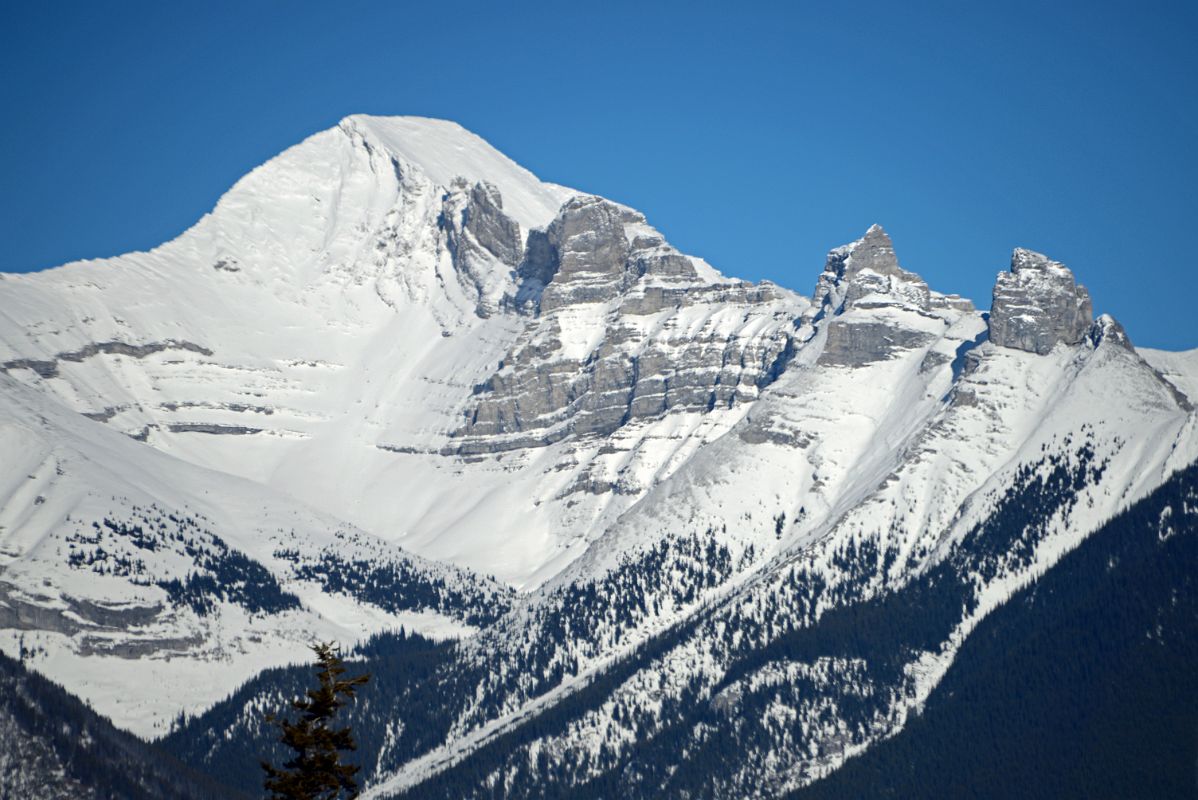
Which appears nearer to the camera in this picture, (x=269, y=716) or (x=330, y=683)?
(x=330, y=683)

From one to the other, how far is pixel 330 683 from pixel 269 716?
13.3 metres

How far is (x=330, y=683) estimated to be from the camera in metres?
118

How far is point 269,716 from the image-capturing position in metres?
130

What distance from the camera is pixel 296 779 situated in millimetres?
118062

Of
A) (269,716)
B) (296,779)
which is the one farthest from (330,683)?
(269,716)

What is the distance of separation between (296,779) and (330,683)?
536cm

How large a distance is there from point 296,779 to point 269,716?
→ 1246cm

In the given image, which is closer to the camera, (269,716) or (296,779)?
(296,779)

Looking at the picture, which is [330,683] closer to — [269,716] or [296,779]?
[296,779]
